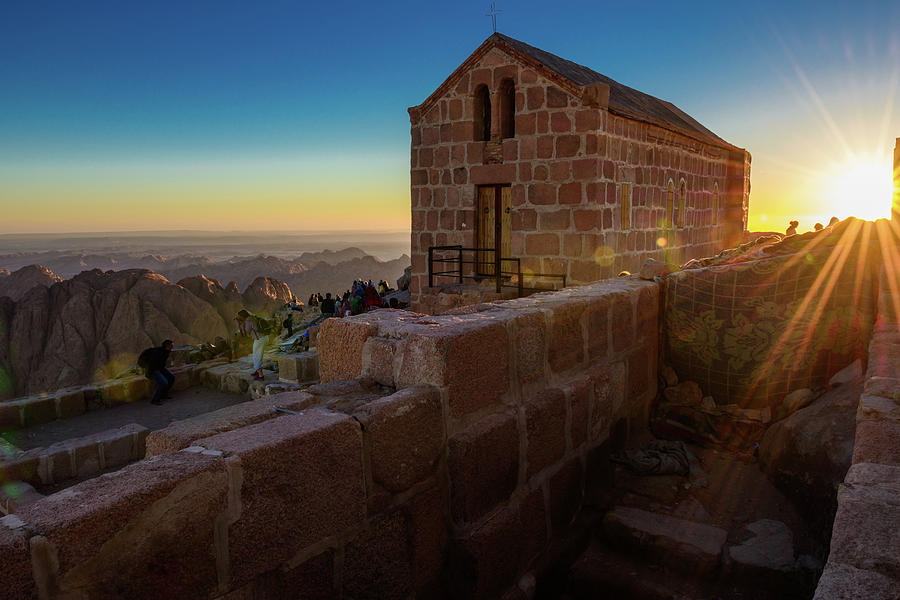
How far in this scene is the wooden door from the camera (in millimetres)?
13664

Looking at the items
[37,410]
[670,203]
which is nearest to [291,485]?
[37,410]

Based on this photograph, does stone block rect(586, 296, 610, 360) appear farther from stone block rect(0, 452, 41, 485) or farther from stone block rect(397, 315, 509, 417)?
stone block rect(0, 452, 41, 485)

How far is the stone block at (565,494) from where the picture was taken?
138 inches

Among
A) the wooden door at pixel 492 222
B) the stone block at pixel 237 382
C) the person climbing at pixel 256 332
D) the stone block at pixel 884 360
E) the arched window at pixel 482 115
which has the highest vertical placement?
the arched window at pixel 482 115

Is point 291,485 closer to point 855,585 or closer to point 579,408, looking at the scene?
point 855,585

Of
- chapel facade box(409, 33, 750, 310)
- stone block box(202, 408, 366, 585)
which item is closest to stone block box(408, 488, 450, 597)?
stone block box(202, 408, 366, 585)

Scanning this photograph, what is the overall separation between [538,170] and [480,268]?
2768mm

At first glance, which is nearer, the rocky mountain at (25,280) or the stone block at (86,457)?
the stone block at (86,457)

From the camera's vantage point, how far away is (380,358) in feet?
10.1

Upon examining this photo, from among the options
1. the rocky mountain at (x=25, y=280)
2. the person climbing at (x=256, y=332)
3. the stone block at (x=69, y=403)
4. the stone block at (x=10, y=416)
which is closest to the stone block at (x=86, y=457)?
the stone block at (x=10, y=416)

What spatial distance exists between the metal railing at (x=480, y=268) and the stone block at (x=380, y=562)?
999 centimetres

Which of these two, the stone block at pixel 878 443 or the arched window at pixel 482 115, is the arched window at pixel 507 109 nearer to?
the arched window at pixel 482 115

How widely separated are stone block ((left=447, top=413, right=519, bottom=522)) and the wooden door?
35.0 feet

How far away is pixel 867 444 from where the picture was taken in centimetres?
215
